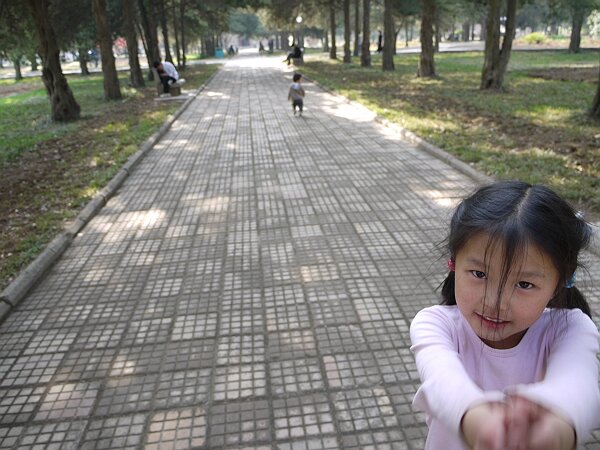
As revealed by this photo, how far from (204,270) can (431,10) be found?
65.4 feet

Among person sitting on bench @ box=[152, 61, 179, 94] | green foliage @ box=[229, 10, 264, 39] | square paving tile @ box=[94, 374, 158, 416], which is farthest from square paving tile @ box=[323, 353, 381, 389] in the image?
green foliage @ box=[229, 10, 264, 39]

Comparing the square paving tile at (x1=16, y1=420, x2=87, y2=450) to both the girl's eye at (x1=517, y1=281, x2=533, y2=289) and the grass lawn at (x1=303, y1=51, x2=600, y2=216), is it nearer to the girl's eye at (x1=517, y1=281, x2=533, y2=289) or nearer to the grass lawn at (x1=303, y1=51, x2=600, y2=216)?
the girl's eye at (x1=517, y1=281, x2=533, y2=289)

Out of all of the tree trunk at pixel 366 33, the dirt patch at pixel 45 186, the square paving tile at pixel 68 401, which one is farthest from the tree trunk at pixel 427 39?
the square paving tile at pixel 68 401

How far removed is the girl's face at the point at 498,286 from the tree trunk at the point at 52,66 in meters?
15.1

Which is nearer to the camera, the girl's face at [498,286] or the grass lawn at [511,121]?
the girl's face at [498,286]

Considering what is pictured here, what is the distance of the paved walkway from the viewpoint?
2.91 metres

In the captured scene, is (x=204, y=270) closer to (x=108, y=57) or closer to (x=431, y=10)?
(x=108, y=57)

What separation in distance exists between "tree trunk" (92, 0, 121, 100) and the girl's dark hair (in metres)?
19.3

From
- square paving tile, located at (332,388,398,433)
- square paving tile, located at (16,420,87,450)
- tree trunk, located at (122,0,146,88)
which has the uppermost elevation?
tree trunk, located at (122,0,146,88)

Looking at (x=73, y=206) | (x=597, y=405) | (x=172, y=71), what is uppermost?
Answer: (x=172, y=71)

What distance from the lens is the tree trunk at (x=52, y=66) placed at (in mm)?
13239

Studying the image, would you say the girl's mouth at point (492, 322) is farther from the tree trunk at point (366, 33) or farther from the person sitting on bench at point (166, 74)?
the tree trunk at point (366, 33)

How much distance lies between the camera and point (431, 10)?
68.7ft

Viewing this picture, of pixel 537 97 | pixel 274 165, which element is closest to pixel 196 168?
pixel 274 165
